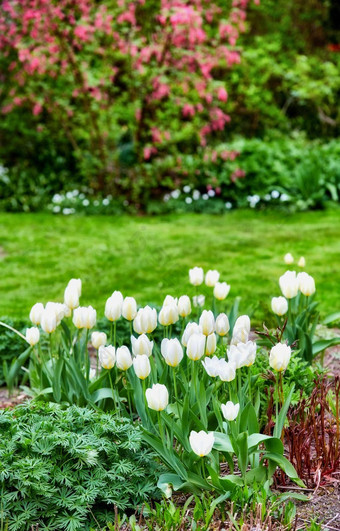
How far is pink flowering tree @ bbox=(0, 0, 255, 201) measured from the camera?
30.2 feet

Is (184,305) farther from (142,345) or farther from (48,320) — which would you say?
(48,320)

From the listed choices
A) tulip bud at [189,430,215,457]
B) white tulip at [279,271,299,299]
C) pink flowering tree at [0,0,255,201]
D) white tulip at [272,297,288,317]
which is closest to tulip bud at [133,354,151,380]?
tulip bud at [189,430,215,457]

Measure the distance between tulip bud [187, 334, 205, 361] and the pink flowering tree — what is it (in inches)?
279

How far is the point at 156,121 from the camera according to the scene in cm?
999

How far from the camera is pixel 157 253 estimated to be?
742 centimetres

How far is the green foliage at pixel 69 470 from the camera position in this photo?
2.34m

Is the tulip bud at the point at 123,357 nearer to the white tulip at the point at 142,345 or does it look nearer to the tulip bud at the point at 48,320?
the white tulip at the point at 142,345

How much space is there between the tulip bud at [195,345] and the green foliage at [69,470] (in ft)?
1.23

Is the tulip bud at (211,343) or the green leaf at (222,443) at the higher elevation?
the tulip bud at (211,343)

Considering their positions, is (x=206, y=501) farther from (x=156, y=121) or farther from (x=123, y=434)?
(x=156, y=121)

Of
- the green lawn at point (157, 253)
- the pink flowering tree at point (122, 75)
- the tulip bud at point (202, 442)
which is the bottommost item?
the green lawn at point (157, 253)

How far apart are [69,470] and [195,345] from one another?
63 cm

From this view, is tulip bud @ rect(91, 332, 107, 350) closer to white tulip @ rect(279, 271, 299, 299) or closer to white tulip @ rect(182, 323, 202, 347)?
white tulip @ rect(182, 323, 202, 347)

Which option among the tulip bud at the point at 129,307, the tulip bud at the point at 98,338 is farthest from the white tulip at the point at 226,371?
the tulip bud at the point at 98,338
